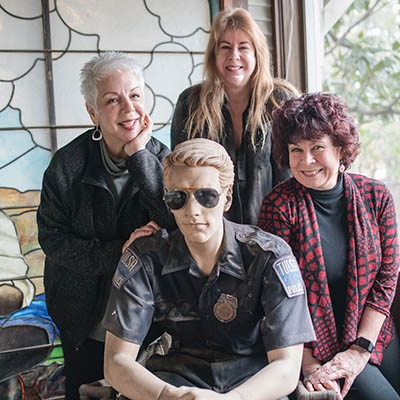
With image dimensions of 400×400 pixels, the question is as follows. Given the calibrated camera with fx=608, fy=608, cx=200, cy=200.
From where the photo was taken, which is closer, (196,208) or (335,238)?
(196,208)

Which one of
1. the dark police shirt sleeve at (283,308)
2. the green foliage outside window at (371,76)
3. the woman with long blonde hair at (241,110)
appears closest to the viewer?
the dark police shirt sleeve at (283,308)

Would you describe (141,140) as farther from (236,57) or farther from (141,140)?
(236,57)

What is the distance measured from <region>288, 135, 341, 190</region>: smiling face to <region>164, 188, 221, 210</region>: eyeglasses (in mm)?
431

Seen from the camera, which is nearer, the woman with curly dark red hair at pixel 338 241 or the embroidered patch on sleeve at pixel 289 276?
the embroidered patch on sleeve at pixel 289 276

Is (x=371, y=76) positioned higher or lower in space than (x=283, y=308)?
higher

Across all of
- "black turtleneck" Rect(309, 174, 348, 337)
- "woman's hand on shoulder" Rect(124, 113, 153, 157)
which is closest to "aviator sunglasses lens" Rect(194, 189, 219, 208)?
"woman's hand on shoulder" Rect(124, 113, 153, 157)

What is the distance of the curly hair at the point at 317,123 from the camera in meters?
2.07

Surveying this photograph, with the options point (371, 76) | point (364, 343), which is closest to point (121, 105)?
point (364, 343)

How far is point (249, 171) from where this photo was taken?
2.43m

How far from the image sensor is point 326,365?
202 cm

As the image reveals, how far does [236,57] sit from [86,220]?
34.7 inches

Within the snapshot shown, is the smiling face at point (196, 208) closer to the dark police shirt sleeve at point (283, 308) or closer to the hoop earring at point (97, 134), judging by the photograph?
the dark police shirt sleeve at point (283, 308)

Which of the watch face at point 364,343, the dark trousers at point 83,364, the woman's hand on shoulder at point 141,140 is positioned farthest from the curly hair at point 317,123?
the dark trousers at point 83,364

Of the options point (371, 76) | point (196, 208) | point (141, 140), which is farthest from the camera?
point (371, 76)
